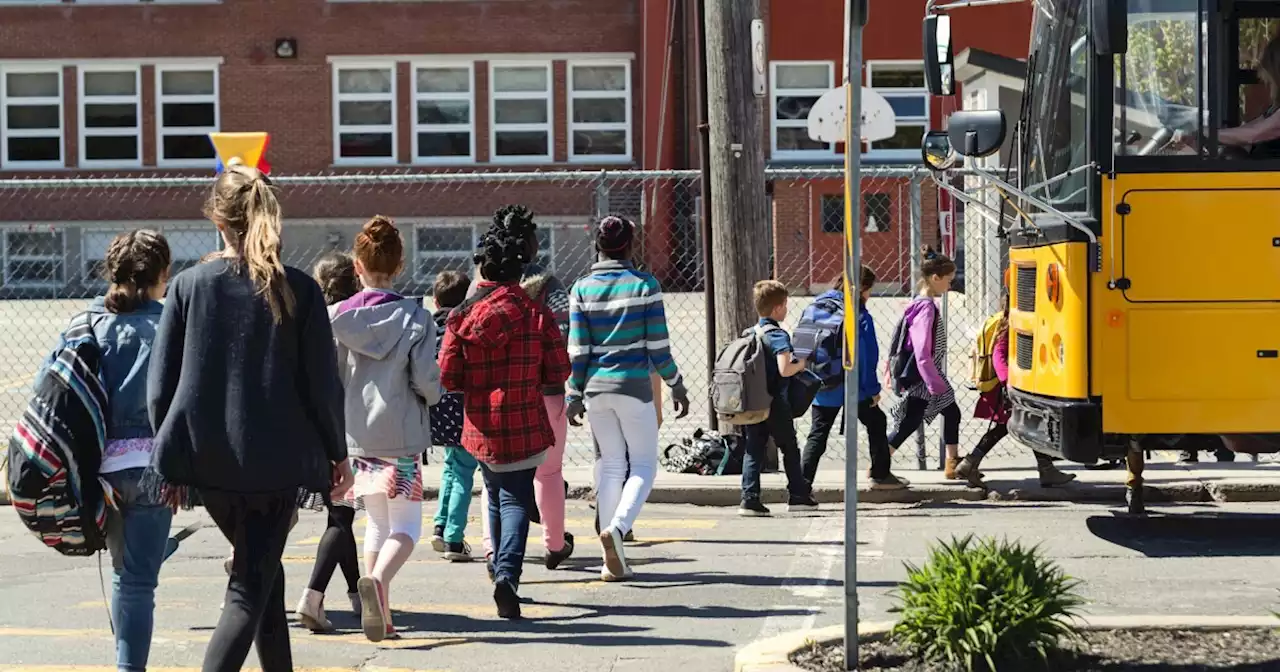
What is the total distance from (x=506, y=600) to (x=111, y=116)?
31186 mm

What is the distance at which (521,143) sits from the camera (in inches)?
1431

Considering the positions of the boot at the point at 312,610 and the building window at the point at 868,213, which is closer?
the boot at the point at 312,610

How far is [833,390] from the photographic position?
10.9 m

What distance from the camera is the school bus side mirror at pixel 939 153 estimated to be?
8.99 m

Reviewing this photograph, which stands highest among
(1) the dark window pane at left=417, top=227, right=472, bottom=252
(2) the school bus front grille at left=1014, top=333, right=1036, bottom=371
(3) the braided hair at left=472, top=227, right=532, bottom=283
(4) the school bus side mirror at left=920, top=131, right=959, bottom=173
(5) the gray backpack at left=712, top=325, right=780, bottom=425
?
(1) the dark window pane at left=417, top=227, right=472, bottom=252

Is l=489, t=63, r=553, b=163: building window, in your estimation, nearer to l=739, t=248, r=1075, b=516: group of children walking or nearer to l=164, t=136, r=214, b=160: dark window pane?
l=164, t=136, r=214, b=160: dark window pane

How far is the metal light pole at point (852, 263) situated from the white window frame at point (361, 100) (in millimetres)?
30767

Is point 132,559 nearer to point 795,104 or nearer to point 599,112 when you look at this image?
point 795,104

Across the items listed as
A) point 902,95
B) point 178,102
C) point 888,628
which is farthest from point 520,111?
point 888,628

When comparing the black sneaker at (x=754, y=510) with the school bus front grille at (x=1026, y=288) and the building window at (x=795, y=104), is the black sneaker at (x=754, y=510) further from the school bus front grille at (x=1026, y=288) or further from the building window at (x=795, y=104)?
the building window at (x=795, y=104)

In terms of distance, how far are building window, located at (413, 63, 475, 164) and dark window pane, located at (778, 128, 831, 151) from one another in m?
6.39

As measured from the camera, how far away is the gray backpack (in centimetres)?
1027

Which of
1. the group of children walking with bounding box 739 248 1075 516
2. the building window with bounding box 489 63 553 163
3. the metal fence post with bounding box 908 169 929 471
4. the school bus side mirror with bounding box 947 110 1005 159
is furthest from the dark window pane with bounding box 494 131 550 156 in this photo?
the school bus side mirror with bounding box 947 110 1005 159

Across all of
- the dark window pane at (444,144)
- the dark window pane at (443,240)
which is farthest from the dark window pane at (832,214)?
the dark window pane at (444,144)
